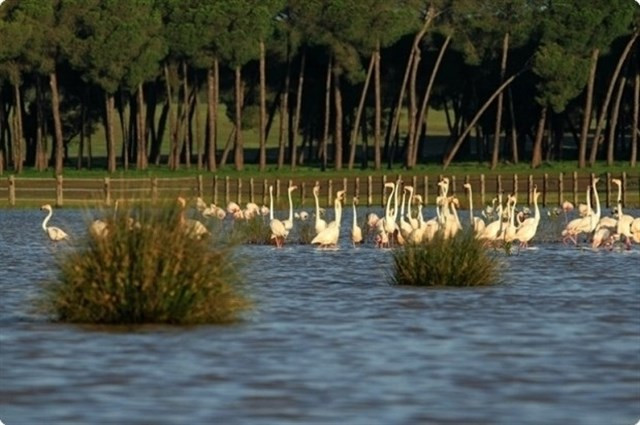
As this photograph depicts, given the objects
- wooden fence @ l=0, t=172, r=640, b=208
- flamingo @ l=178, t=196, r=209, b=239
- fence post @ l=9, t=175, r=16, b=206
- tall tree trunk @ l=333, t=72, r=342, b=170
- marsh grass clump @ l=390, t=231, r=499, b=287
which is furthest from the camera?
tall tree trunk @ l=333, t=72, r=342, b=170

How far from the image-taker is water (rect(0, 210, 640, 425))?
1417cm

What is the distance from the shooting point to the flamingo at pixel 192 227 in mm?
19562

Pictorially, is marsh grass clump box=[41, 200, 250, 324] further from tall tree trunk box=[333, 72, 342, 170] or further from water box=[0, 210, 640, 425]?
tall tree trunk box=[333, 72, 342, 170]

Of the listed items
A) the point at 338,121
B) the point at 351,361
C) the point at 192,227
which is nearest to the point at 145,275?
the point at 192,227

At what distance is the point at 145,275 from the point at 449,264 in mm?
6965

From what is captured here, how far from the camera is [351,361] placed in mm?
17125

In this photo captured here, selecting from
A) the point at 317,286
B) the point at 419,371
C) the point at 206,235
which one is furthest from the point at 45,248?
the point at 419,371

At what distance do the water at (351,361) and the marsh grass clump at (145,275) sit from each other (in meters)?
0.26

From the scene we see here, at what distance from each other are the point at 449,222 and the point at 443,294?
3.40m

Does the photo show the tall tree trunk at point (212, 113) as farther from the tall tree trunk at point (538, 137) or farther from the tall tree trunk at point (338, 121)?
the tall tree trunk at point (538, 137)

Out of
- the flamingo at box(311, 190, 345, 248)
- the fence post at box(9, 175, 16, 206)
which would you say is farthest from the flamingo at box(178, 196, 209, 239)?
the fence post at box(9, 175, 16, 206)

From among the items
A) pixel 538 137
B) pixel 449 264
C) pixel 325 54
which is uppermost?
pixel 325 54

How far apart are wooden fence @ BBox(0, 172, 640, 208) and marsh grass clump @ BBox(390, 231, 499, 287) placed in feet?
124

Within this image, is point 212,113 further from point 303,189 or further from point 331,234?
point 331,234
